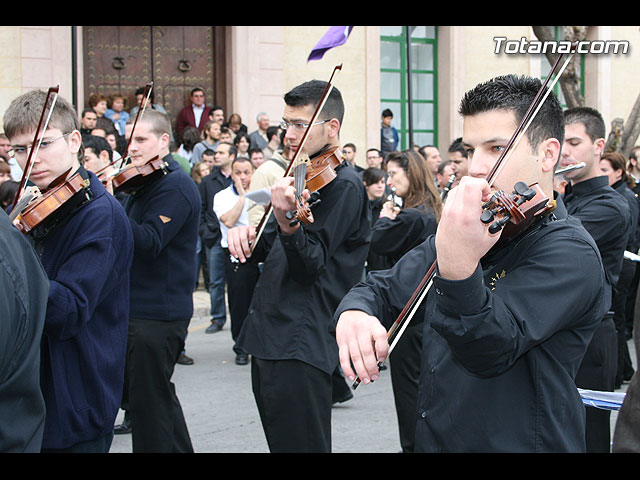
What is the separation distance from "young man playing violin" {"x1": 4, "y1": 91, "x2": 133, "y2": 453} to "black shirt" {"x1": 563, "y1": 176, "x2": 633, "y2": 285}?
2509mm

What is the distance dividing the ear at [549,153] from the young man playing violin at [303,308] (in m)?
1.52

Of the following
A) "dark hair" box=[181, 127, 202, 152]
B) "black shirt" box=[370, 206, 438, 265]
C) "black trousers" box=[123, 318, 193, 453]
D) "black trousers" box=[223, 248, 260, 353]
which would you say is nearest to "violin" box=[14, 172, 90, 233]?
"black trousers" box=[123, 318, 193, 453]

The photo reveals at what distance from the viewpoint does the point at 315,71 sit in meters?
15.3

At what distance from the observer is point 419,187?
5742 millimetres

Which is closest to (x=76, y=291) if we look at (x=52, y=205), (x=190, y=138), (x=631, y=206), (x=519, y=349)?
(x=52, y=205)

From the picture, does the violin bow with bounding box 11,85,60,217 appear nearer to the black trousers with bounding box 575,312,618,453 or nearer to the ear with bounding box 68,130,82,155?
the ear with bounding box 68,130,82,155

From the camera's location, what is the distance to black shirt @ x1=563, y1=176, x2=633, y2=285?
4.39 meters

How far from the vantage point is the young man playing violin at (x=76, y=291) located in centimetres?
301

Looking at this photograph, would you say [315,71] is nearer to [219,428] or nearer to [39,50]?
[39,50]

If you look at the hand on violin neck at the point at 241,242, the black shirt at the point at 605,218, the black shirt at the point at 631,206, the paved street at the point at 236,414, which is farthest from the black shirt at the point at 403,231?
the black shirt at the point at 631,206

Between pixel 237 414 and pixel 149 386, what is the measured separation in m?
1.69

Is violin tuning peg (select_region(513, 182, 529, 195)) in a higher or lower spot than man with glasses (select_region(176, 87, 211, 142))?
lower

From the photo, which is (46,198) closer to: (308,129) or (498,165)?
(308,129)
